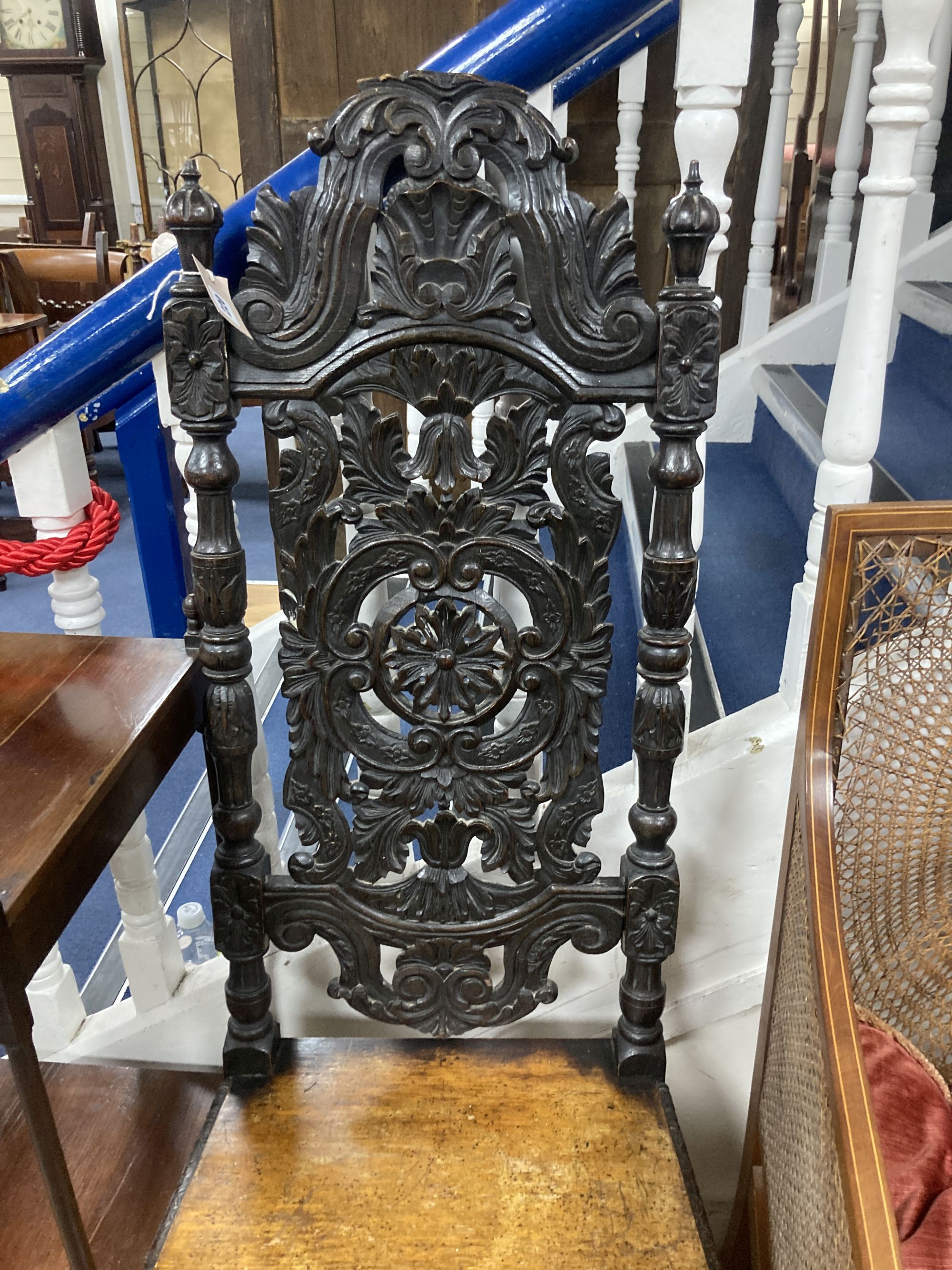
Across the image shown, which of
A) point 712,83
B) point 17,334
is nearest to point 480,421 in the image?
point 712,83

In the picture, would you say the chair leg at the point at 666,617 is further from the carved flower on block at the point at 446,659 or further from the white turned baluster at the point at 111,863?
the white turned baluster at the point at 111,863

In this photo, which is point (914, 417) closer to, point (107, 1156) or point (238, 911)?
point (238, 911)

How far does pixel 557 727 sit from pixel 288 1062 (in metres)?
0.45

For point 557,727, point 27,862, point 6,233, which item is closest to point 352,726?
point 557,727

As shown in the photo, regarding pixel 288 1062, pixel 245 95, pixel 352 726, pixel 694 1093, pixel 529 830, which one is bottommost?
pixel 694 1093

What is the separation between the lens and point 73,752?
0.86 m

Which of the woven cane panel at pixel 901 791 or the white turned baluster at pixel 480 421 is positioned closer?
the woven cane panel at pixel 901 791

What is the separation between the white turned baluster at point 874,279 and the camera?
2.65ft

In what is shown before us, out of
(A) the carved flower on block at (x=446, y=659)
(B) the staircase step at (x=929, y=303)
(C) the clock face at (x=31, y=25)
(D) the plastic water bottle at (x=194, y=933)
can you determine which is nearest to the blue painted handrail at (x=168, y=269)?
(A) the carved flower on block at (x=446, y=659)

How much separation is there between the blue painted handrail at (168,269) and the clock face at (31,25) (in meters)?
5.81

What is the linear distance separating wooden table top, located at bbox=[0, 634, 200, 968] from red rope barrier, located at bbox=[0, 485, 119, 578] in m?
0.08

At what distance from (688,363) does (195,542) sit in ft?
1.74

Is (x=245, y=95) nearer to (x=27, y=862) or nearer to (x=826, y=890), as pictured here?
(x=27, y=862)

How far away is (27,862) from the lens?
0.72 m
